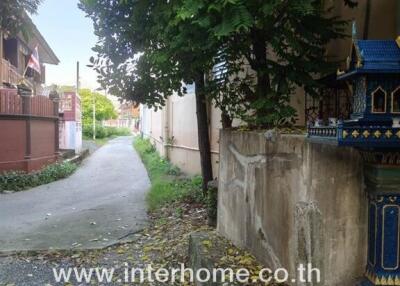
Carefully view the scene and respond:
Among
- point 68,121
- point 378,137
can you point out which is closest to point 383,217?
point 378,137

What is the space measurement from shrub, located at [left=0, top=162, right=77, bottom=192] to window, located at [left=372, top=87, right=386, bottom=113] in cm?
1038

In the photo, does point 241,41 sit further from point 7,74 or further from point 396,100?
point 7,74

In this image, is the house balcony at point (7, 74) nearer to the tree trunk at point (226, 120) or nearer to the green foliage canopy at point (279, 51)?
the tree trunk at point (226, 120)

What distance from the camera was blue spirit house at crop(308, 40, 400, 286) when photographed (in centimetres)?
274

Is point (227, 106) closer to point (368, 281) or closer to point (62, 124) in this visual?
point (368, 281)

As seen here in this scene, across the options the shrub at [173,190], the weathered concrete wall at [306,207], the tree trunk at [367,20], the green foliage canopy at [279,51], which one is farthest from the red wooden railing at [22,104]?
the tree trunk at [367,20]

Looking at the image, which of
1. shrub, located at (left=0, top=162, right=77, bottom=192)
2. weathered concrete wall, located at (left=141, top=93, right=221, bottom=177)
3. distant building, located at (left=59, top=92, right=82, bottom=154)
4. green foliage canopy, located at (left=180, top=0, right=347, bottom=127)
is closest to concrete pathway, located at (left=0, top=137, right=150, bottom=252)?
shrub, located at (left=0, top=162, right=77, bottom=192)

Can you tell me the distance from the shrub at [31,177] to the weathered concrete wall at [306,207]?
8641 mm

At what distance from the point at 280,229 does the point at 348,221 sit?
0.82 m

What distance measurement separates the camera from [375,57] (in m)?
2.84

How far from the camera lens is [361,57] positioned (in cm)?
282

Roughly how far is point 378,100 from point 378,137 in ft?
0.90

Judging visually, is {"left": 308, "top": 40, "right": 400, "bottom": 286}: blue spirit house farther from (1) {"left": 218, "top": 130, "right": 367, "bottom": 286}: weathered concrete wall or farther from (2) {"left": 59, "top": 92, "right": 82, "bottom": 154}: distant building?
(2) {"left": 59, "top": 92, "right": 82, "bottom": 154}: distant building

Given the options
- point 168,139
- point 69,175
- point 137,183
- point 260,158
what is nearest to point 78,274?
point 260,158
